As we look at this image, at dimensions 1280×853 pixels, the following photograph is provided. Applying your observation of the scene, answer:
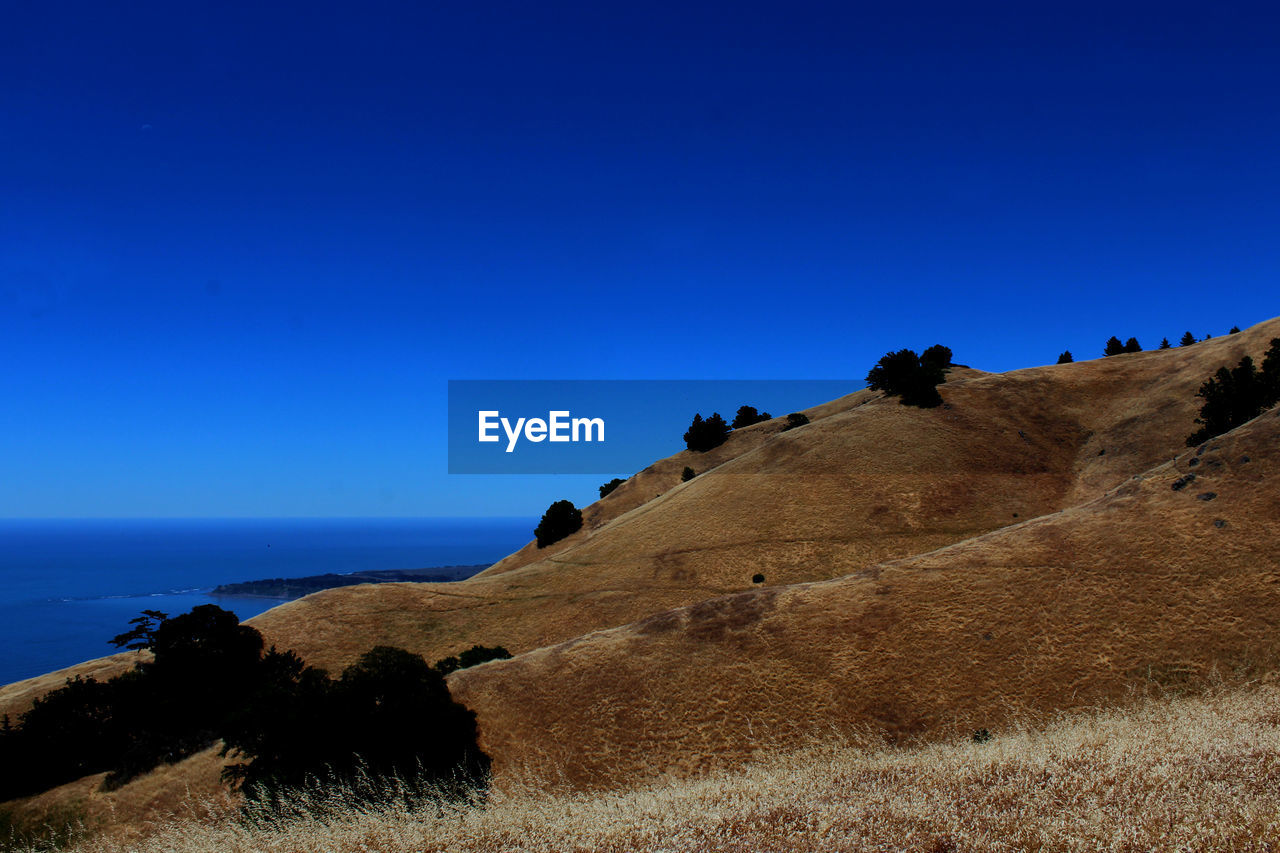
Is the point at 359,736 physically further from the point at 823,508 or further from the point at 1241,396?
the point at 1241,396

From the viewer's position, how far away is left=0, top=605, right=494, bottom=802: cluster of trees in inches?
813

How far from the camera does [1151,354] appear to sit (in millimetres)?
84625

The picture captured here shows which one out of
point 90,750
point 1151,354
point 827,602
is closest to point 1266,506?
point 827,602

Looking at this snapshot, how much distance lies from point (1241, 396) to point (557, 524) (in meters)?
65.4

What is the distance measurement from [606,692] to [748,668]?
5.44m

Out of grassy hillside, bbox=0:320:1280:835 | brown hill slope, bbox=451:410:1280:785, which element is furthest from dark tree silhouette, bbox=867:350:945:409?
brown hill slope, bbox=451:410:1280:785

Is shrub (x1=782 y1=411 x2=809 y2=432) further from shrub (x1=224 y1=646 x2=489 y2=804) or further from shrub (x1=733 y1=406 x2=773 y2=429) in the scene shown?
shrub (x1=224 y1=646 x2=489 y2=804)

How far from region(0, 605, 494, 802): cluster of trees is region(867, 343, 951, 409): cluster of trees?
2089 inches

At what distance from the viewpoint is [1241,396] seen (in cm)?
4594

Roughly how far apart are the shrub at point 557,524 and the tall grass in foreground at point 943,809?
63.3 metres

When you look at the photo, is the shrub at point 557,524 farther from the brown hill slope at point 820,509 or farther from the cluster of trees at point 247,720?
the cluster of trees at point 247,720

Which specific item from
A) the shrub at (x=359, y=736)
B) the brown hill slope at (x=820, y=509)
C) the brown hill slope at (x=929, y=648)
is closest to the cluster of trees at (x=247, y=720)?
the shrub at (x=359, y=736)

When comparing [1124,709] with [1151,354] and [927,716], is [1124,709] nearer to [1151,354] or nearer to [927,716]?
[927,716]

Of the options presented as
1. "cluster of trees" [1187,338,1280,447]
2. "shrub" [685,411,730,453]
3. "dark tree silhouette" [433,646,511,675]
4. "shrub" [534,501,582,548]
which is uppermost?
"shrub" [685,411,730,453]
